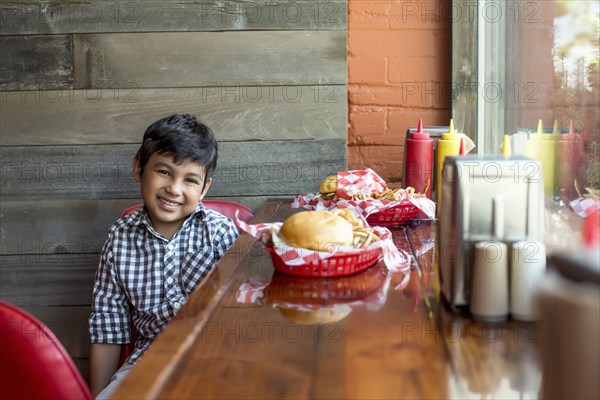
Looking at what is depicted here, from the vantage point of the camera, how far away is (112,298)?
1.87 metres

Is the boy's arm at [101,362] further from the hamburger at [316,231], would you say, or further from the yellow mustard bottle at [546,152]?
the yellow mustard bottle at [546,152]

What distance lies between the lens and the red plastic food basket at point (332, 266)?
122 centimetres

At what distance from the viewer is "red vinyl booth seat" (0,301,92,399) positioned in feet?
2.74

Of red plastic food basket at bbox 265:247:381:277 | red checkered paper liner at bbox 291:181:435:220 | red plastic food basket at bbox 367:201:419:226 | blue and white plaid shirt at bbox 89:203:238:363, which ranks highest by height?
red checkered paper liner at bbox 291:181:435:220

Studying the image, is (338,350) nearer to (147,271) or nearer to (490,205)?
(490,205)

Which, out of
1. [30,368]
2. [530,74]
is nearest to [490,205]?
[30,368]

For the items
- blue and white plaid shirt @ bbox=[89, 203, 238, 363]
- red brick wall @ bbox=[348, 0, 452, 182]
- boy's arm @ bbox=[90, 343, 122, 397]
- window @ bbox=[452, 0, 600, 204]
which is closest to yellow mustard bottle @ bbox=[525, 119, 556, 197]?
window @ bbox=[452, 0, 600, 204]

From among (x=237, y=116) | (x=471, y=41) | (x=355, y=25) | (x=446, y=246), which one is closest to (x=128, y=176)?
(x=237, y=116)

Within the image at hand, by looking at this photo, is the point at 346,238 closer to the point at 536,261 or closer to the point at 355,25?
the point at 536,261

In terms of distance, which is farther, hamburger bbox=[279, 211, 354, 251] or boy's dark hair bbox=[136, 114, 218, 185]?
boy's dark hair bbox=[136, 114, 218, 185]

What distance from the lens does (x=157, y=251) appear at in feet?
6.11

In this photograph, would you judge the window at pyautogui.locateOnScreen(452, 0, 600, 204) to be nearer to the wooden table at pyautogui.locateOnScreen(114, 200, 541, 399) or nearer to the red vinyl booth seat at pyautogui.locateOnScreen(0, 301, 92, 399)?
the wooden table at pyautogui.locateOnScreen(114, 200, 541, 399)

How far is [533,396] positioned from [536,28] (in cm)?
136

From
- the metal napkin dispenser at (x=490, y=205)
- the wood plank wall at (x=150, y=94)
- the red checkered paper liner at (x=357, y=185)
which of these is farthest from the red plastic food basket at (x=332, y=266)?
the wood plank wall at (x=150, y=94)
